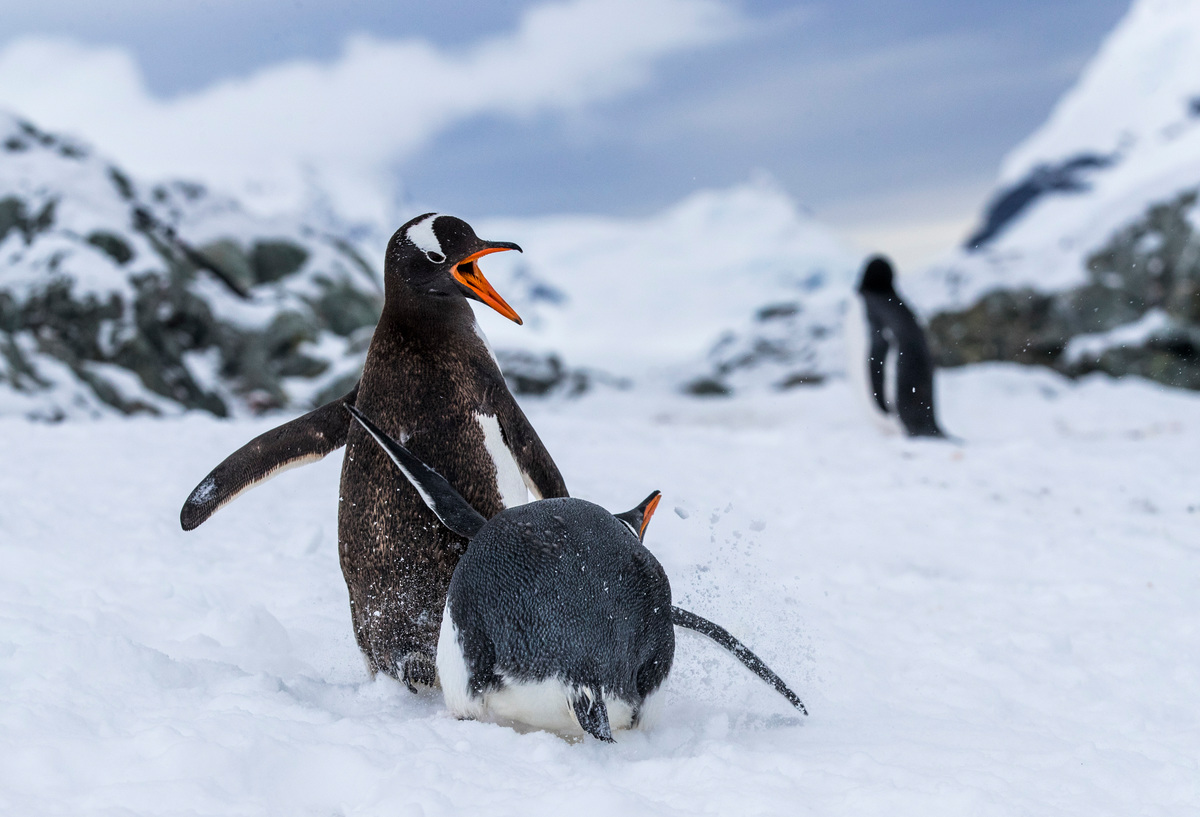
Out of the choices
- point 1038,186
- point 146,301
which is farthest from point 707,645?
point 1038,186

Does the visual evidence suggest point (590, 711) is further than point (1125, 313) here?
No

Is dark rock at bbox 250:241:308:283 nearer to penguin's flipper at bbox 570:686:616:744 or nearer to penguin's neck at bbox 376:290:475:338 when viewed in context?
penguin's neck at bbox 376:290:475:338

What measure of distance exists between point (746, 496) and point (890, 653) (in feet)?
5.62

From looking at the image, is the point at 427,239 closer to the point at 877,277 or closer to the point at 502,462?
the point at 502,462

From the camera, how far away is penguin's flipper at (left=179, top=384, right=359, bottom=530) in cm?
221

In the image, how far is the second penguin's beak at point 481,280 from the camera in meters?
2.02

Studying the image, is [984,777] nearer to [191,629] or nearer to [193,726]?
[193,726]

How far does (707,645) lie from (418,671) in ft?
2.39

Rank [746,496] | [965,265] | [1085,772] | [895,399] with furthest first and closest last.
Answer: [965,265]
[895,399]
[746,496]
[1085,772]

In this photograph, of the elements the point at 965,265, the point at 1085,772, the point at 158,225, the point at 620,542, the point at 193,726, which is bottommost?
the point at 1085,772

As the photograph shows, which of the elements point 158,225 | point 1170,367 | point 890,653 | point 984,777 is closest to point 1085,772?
point 984,777

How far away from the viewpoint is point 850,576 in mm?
3357

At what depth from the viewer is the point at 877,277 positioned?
25.4 feet

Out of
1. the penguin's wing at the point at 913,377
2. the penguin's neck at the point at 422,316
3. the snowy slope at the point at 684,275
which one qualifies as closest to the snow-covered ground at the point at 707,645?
the penguin's neck at the point at 422,316
